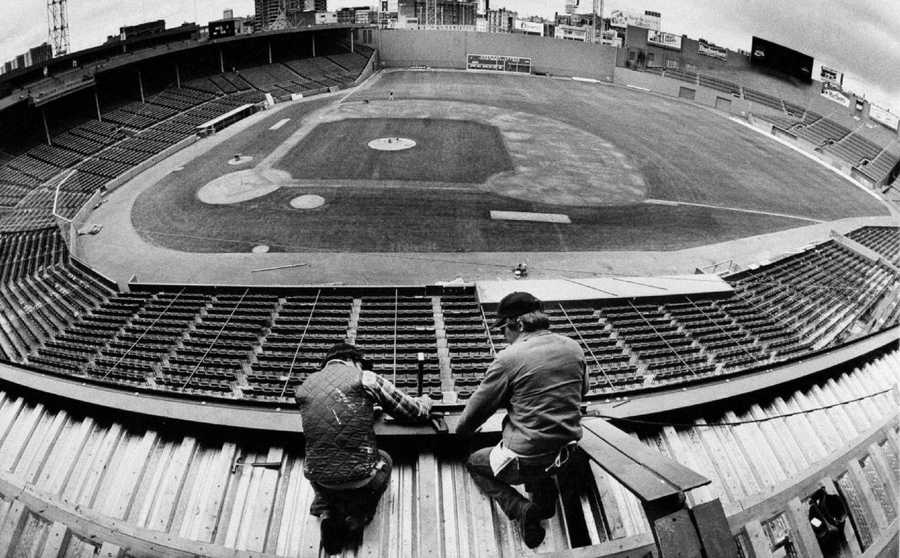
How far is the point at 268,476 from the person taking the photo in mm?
7969

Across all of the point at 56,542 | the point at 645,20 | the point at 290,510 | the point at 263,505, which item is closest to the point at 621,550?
the point at 290,510

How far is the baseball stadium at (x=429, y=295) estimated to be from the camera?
22.7ft

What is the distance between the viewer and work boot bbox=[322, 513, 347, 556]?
603 cm

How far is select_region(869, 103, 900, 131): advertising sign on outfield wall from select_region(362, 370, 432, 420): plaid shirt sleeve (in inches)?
3194

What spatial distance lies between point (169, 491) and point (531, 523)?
17.9 ft

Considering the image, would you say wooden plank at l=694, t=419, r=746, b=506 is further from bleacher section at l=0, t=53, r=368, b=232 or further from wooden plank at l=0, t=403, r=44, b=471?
bleacher section at l=0, t=53, r=368, b=232

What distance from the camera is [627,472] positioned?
5156mm

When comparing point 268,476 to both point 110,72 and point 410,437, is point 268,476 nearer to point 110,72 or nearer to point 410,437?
point 410,437

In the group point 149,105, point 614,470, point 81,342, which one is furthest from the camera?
point 149,105

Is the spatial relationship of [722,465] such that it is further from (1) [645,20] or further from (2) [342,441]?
(1) [645,20]

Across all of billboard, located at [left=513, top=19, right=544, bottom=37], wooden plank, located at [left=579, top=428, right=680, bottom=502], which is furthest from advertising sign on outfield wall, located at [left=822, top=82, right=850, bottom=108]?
wooden plank, located at [left=579, top=428, right=680, bottom=502]

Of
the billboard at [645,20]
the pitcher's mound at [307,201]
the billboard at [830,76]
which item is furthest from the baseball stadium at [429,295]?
the billboard at [645,20]

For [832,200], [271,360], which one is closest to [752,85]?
[832,200]

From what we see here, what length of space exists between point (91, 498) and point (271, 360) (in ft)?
29.6
